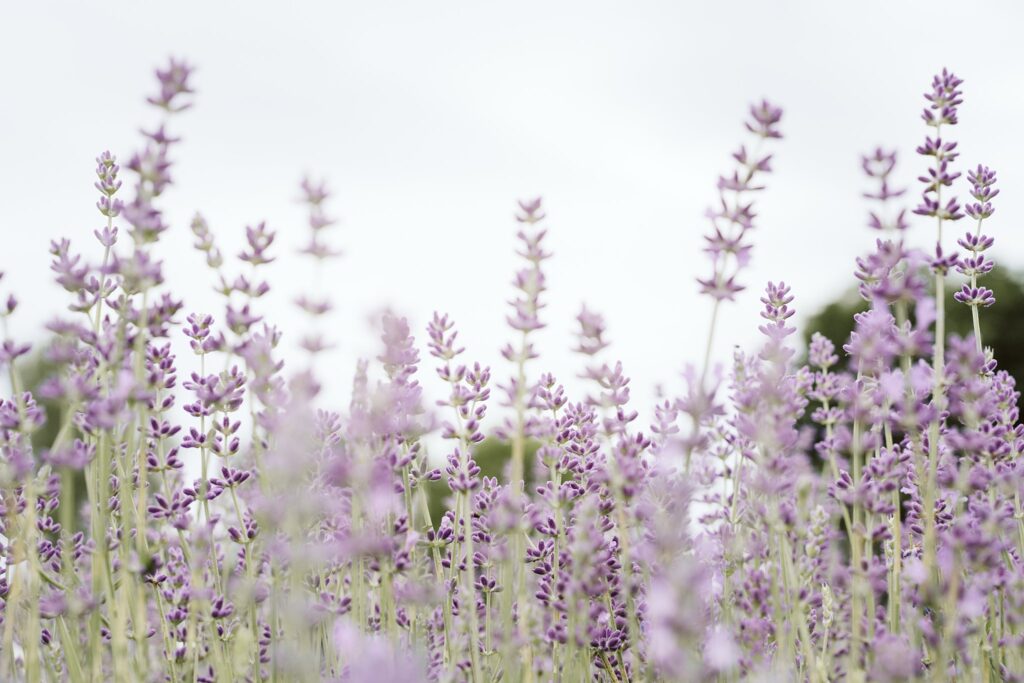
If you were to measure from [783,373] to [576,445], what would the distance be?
87 centimetres

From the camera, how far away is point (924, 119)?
268 cm

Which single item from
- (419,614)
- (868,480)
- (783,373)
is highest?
(783,373)

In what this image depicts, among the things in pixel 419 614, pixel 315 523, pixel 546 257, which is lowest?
pixel 419 614

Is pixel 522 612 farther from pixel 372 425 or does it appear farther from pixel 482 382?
pixel 482 382

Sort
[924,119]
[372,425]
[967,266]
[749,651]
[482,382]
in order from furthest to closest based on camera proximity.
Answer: [967,266] → [482,382] → [924,119] → [749,651] → [372,425]

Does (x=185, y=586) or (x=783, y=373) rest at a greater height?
(x=783, y=373)

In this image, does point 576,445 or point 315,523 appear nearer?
point 315,523

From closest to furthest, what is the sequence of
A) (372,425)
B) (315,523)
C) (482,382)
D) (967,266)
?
(372,425)
(315,523)
(482,382)
(967,266)

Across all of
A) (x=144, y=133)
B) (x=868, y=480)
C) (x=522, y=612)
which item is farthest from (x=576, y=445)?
(x=144, y=133)

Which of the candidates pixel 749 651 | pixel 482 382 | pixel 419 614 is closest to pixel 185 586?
pixel 419 614

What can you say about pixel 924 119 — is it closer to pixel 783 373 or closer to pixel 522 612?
pixel 783 373

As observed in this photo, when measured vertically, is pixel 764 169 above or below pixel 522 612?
above

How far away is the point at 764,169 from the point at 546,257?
0.49 m

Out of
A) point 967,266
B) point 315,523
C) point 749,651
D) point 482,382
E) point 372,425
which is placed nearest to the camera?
point 372,425
